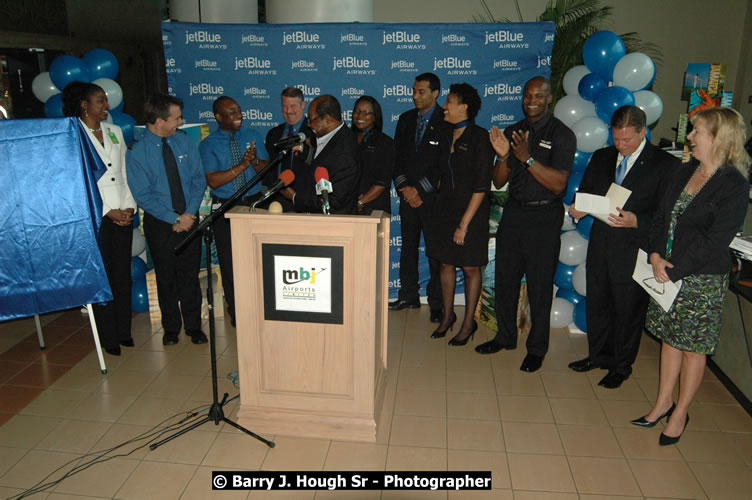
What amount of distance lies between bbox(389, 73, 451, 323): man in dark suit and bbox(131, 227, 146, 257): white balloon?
2.25 m

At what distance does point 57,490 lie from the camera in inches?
109

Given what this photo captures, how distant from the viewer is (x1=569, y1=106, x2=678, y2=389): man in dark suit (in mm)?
3410

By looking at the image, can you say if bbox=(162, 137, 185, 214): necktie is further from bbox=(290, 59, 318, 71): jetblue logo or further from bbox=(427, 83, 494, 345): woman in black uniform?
bbox=(427, 83, 494, 345): woman in black uniform

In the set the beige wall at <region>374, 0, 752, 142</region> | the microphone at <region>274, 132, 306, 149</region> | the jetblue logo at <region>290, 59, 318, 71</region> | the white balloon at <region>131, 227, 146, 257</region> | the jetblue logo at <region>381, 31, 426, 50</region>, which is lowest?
the white balloon at <region>131, 227, 146, 257</region>

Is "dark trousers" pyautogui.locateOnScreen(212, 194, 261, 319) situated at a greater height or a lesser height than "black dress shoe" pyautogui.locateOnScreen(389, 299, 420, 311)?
greater

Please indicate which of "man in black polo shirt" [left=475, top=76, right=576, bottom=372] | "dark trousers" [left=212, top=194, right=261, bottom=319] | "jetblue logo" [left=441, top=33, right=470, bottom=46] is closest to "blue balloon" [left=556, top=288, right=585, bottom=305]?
"man in black polo shirt" [left=475, top=76, right=576, bottom=372]

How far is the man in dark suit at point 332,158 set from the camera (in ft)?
11.1

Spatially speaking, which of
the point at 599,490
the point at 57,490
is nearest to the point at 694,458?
the point at 599,490

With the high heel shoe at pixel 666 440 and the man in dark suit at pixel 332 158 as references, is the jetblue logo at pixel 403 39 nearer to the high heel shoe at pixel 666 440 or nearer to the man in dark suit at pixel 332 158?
the man in dark suit at pixel 332 158

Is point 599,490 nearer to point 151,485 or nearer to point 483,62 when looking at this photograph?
point 151,485

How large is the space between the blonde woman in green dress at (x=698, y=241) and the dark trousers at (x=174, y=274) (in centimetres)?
319

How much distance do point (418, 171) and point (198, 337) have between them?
2.19m

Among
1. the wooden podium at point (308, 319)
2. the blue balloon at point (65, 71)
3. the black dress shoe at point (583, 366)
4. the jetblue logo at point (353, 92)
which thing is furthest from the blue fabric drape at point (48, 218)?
the black dress shoe at point (583, 366)

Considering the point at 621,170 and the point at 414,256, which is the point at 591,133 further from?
the point at 414,256
